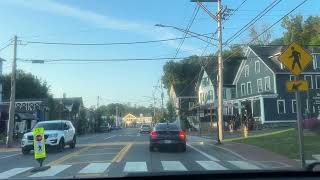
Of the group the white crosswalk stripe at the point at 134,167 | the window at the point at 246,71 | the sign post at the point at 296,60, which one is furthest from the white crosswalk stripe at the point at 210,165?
the window at the point at 246,71

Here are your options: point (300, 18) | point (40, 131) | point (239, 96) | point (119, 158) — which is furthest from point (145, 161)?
point (300, 18)

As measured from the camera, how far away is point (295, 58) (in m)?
15.5

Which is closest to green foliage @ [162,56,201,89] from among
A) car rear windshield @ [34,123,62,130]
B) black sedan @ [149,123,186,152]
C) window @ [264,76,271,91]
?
window @ [264,76,271,91]

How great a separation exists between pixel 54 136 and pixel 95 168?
11.3m

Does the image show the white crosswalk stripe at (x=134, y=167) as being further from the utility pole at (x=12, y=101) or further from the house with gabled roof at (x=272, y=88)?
the house with gabled roof at (x=272, y=88)

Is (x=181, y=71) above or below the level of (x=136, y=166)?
above

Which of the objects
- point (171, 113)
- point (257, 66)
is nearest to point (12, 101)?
point (257, 66)

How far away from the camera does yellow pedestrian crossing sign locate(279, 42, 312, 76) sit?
1547 cm

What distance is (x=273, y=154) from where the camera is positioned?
23078 mm

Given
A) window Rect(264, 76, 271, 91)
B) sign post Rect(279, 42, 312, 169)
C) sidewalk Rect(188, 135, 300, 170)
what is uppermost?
window Rect(264, 76, 271, 91)

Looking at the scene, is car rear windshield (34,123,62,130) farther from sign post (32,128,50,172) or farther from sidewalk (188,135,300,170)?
sign post (32,128,50,172)

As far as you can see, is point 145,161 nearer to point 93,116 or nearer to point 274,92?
point 274,92

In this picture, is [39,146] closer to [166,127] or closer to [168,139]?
[168,139]

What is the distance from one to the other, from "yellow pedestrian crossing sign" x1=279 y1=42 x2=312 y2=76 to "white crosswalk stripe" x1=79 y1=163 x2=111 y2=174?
616cm
